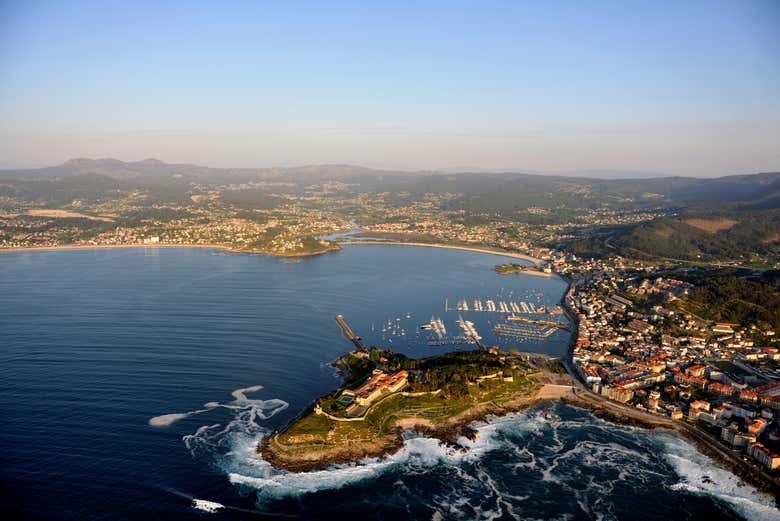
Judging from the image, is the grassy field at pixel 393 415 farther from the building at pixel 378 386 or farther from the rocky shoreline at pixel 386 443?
the building at pixel 378 386

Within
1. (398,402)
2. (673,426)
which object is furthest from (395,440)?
(673,426)

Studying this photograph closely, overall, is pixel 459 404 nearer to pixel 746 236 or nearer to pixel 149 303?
pixel 149 303

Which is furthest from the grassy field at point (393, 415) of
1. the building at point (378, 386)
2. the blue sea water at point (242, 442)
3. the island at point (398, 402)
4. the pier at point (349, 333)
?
the pier at point (349, 333)

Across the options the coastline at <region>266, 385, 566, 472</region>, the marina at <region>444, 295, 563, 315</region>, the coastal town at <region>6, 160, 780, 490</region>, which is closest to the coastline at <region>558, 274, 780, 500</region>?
the coastal town at <region>6, 160, 780, 490</region>

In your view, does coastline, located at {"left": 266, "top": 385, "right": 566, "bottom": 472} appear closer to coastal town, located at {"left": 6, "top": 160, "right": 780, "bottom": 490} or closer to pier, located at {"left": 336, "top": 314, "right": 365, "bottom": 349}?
coastal town, located at {"left": 6, "top": 160, "right": 780, "bottom": 490}

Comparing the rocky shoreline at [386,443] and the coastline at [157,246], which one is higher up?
the coastline at [157,246]

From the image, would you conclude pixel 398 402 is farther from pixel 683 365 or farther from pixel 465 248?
pixel 465 248

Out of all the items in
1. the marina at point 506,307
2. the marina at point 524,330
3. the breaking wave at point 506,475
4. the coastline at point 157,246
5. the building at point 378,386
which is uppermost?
the coastline at point 157,246

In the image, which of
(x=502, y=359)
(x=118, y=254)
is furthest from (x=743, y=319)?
(x=118, y=254)
